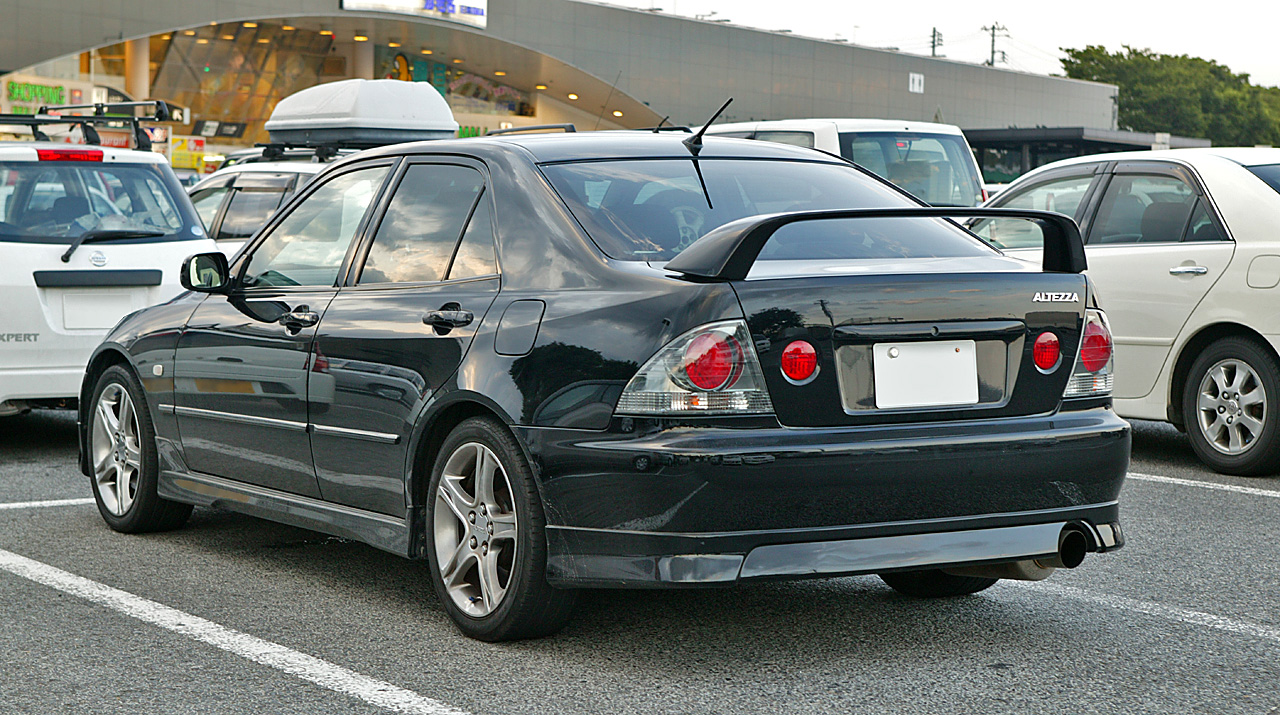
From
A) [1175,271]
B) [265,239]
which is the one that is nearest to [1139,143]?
[1175,271]

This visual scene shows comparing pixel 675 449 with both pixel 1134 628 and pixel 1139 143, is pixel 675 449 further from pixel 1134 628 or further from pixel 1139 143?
pixel 1139 143

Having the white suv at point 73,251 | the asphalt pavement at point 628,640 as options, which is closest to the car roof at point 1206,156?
the asphalt pavement at point 628,640

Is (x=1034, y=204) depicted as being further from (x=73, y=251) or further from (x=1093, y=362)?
(x=73, y=251)

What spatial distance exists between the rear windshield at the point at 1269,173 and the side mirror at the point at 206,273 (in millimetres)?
5288

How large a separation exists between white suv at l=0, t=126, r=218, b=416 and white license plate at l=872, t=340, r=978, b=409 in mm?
5638

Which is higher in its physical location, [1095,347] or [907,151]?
[907,151]

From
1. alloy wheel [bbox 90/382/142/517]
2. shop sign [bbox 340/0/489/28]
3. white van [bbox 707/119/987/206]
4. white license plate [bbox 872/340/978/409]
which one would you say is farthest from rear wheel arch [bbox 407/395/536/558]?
shop sign [bbox 340/0/489/28]

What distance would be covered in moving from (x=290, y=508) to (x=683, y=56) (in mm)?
45811

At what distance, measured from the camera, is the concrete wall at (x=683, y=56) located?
1387 inches

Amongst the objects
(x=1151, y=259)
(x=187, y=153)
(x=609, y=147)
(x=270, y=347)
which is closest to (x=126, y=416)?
(x=270, y=347)

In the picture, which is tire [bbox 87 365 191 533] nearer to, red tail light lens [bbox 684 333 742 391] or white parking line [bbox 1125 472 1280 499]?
red tail light lens [bbox 684 333 742 391]

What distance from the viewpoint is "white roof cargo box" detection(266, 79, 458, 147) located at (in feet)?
50.8

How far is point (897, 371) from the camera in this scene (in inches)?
160

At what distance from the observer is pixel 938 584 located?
16.6 ft
